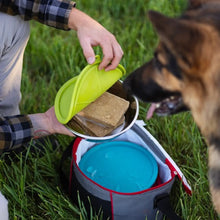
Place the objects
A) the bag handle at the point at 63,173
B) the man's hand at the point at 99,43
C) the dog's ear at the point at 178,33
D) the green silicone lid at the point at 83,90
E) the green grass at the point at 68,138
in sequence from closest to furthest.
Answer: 1. the dog's ear at the point at 178,33
2. the green silicone lid at the point at 83,90
3. the man's hand at the point at 99,43
4. the green grass at the point at 68,138
5. the bag handle at the point at 63,173

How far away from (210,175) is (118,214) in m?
0.39

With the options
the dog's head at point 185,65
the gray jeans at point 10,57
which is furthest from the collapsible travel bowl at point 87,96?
the gray jeans at point 10,57

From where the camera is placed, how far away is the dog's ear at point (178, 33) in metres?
0.98

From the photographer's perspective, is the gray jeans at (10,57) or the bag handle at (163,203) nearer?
the bag handle at (163,203)

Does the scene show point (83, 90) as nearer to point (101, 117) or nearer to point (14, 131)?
point (101, 117)

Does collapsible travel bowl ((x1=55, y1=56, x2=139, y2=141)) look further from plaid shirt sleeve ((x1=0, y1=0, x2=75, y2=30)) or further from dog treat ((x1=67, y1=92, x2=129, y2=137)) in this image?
plaid shirt sleeve ((x1=0, y1=0, x2=75, y2=30))

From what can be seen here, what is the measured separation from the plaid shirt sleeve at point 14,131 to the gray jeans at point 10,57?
0.21 metres

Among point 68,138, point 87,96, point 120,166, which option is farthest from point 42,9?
point 120,166

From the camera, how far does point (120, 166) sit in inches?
69.3

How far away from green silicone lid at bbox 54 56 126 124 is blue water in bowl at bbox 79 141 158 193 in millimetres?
372

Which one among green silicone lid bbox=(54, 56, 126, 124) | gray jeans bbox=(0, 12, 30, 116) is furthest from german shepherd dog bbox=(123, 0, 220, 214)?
gray jeans bbox=(0, 12, 30, 116)

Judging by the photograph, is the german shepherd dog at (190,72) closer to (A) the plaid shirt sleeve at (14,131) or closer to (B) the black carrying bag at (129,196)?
(B) the black carrying bag at (129,196)

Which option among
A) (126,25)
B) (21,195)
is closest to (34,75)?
(126,25)

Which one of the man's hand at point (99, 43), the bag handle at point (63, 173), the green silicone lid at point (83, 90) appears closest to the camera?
the green silicone lid at point (83, 90)
